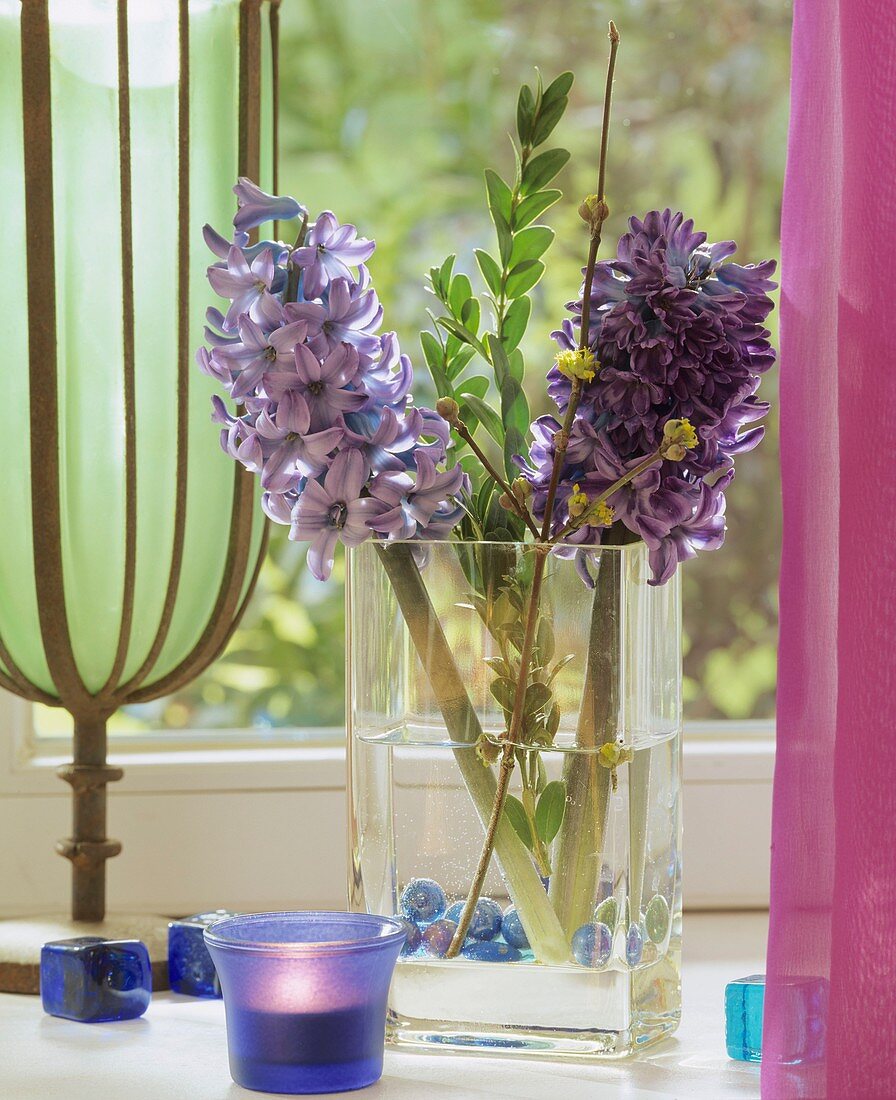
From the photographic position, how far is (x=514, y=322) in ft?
2.39

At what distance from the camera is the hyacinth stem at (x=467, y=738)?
69cm

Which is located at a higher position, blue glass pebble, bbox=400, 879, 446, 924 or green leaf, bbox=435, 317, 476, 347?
green leaf, bbox=435, 317, 476, 347

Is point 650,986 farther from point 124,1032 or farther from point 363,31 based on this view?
point 363,31

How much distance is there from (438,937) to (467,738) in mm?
99

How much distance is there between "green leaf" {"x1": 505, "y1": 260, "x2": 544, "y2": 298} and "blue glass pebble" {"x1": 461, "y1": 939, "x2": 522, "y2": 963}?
12.8 inches

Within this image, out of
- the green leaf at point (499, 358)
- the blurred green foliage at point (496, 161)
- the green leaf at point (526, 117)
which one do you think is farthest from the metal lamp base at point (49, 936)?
the green leaf at point (526, 117)

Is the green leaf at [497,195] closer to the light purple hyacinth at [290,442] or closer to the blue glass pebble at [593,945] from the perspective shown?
the light purple hyacinth at [290,442]

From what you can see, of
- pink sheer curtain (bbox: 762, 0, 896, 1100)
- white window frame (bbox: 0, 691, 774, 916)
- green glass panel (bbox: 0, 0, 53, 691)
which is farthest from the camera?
white window frame (bbox: 0, 691, 774, 916)

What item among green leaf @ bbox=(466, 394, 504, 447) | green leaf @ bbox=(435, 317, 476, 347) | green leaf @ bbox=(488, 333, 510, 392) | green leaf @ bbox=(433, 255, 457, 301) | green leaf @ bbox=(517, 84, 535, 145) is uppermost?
green leaf @ bbox=(517, 84, 535, 145)

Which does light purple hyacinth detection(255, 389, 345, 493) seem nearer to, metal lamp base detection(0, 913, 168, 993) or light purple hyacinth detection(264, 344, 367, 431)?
light purple hyacinth detection(264, 344, 367, 431)

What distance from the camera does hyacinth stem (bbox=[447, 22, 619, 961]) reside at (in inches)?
26.1

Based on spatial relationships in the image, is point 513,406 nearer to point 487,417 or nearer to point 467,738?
point 487,417

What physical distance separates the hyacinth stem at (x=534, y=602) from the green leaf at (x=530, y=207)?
0.04 m

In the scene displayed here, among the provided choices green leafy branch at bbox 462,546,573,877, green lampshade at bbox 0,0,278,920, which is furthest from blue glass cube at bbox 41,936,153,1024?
green leafy branch at bbox 462,546,573,877
